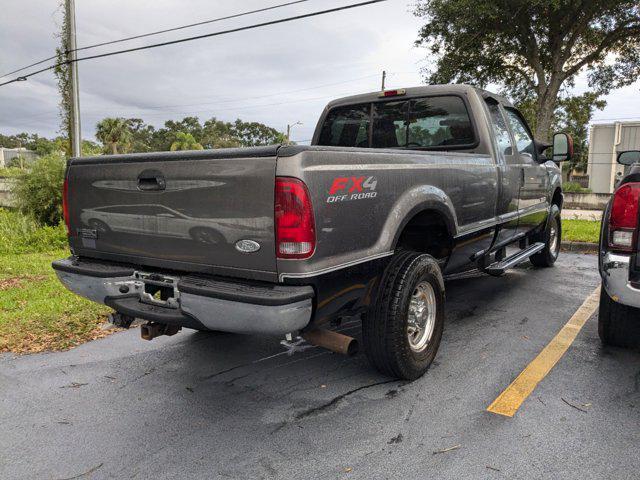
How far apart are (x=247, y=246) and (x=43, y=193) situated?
12234 mm

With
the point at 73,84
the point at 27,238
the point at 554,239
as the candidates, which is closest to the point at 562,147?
the point at 554,239

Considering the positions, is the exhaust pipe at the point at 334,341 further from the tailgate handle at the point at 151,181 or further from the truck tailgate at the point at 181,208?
the tailgate handle at the point at 151,181

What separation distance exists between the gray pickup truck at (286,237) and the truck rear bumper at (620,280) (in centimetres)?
100

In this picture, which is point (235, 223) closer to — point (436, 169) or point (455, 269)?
point (436, 169)

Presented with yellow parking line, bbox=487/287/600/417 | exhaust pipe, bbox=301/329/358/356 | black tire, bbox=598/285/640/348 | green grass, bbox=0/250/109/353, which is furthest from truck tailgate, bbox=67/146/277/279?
black tire, bbox=598/285/640/348

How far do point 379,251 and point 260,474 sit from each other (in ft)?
4.35

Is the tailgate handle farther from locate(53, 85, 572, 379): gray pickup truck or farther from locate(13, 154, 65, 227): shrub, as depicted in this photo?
locate(13, 154, 65, 227): shrub

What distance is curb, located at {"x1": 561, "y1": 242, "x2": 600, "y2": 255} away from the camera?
8430mm

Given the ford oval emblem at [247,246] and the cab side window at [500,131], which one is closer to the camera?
→ the ford oval emblem at [247,246]

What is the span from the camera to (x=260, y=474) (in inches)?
91.4

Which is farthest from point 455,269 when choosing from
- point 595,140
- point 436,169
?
point 595,140

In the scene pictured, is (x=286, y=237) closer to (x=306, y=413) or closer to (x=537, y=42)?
(x=306, y=413)

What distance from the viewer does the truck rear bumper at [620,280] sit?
303cm

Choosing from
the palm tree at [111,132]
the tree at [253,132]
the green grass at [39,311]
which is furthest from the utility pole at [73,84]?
the tree at [253,132]
